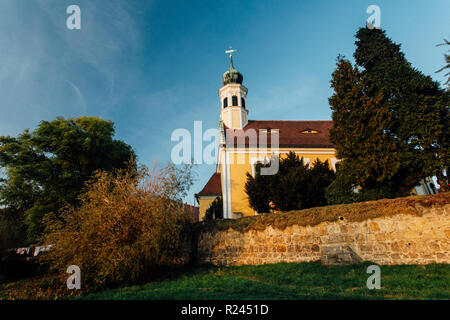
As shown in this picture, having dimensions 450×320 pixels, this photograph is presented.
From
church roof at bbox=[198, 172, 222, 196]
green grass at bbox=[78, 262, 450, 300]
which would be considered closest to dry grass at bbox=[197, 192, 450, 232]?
green grass at bbox=[78, 262, 450, 300]

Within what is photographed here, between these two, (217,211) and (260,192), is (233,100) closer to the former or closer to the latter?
(217,211)

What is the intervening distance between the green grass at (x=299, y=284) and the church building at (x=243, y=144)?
10.4m

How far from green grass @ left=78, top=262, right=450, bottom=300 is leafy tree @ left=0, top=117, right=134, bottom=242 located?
12.1m

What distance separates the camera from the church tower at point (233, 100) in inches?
1139

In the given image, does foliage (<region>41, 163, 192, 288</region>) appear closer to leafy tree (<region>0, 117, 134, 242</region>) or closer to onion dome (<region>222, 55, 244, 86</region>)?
leafy tree (<region>0, 117, 134, 242</region>)

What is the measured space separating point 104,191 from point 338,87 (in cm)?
1453

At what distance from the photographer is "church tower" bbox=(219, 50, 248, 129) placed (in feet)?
94.9

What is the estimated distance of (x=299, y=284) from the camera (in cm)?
799

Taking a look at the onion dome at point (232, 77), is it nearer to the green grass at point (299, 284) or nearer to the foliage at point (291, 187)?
the foliage at point (291, 187)

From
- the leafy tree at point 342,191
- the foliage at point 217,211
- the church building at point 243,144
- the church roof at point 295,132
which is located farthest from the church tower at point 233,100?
the leafy tree at point 342,191

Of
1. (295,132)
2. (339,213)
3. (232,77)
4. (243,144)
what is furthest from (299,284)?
(232,77)

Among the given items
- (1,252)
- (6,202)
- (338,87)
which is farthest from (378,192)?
(6,202)

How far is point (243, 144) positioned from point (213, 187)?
7.94 m
